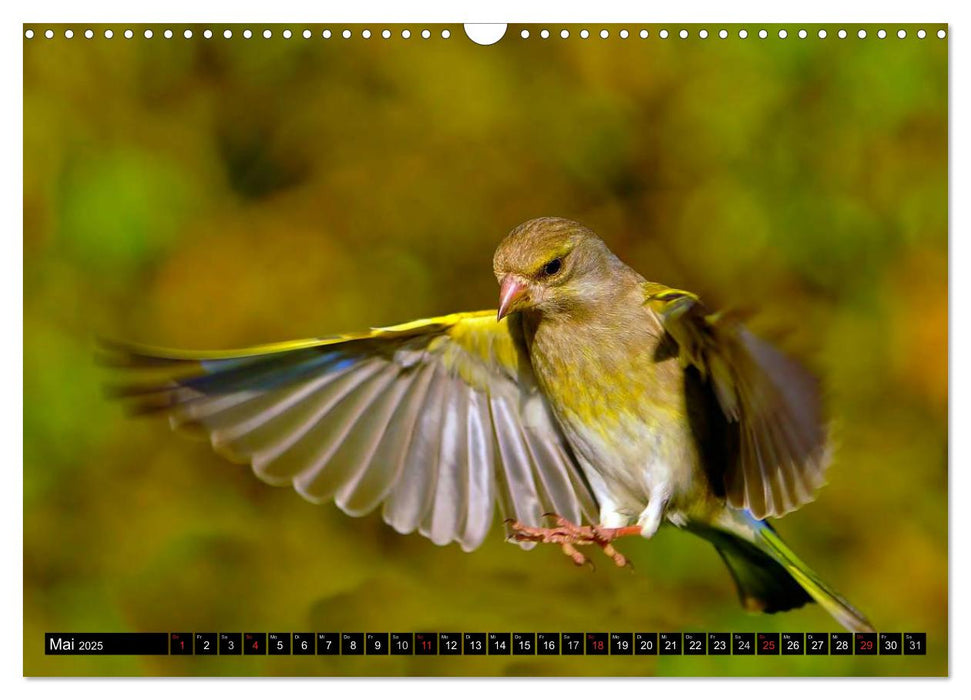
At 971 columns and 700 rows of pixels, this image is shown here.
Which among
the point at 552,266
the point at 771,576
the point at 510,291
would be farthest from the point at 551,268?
the point at 771,576

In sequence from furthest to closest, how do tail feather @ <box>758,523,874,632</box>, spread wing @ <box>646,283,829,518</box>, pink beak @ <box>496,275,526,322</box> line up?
tail feather @ <box>758,523,874,632</box> → pink beak @ <box>496,275,526,322</box> → spread wing @ <box>646,283,829,518</box>

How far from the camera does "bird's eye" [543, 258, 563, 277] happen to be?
3.42m

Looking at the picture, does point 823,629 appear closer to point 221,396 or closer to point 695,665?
point 695,665

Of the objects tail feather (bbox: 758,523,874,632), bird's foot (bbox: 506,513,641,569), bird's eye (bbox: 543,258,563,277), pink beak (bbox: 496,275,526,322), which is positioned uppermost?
bird's eye (bbox: 543,258,563,277)

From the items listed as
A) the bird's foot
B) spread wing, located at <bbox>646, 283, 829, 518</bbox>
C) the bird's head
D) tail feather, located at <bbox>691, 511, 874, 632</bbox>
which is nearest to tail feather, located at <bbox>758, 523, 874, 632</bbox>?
tail feather, located at <bbox>691, 511, 874, 632</bbox>

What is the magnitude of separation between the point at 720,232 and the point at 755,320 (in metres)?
1.06

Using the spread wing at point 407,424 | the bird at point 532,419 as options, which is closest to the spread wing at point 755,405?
the bird at point 532,419

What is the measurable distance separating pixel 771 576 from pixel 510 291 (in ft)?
3.69

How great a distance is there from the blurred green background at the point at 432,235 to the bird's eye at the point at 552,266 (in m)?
0.37

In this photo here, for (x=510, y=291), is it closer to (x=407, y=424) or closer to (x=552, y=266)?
(x=552, y=266)

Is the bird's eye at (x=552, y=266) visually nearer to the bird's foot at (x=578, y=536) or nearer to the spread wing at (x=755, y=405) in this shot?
the spread wing at (x=755, y=405)

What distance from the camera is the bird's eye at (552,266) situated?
3420 mm

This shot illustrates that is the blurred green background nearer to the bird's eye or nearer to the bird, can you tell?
the bird

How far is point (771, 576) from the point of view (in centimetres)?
359
